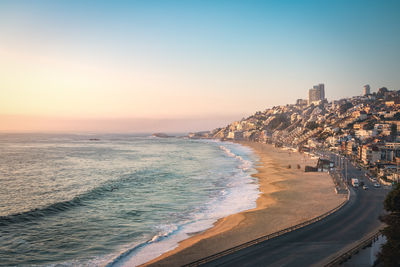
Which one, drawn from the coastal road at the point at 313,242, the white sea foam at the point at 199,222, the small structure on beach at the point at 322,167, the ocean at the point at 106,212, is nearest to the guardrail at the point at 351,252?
the coastal road at the point at 313,242

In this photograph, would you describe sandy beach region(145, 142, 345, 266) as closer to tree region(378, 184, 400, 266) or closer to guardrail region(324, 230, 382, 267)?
guardrail region(324, 230, 382, 267)

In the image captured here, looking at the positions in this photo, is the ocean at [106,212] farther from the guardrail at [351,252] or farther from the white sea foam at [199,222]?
the guardrail at [351,252]

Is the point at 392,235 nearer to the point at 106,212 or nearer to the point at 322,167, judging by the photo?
the point at 106,212

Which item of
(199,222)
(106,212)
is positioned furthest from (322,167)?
(106,212)

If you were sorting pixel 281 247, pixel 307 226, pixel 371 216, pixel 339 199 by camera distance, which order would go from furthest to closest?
pixel 339 199 → pixel 371 216 → pixel 307 226 → pixel 281 247

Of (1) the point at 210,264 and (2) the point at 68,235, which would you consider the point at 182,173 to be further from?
(1) the point at 210,264

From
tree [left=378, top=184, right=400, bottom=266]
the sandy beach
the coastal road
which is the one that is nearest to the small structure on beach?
the sandy beach

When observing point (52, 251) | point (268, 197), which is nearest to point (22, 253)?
point (52, 251)
